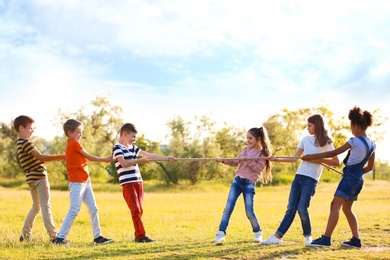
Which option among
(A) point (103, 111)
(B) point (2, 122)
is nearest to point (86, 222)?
(A) point (103, 111)

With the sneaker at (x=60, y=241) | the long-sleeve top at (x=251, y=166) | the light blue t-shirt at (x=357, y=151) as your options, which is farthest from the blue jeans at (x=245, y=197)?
the sneaker at (x=60, y=241)

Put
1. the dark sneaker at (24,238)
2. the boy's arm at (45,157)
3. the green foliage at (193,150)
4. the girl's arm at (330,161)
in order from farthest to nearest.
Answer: the green foliage at (193,150) < the dark sneaker at (24,238) < the boy's arm at (45,157) < the girl's arm at (330,161)

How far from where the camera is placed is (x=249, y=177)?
955cm

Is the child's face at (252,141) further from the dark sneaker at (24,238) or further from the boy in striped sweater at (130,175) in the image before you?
the dark sneaker at (24,238)

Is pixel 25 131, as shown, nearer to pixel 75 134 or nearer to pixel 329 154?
pixel 75 134

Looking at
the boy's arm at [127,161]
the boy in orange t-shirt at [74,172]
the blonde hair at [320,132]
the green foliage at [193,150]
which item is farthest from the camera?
the green foliage at [193,150]

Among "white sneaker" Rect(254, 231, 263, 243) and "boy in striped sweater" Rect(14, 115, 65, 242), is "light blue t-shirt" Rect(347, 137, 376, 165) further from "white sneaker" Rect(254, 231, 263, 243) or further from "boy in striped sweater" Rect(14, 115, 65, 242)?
"boy in striped sweater" Rect(14, 115, 65, 242)

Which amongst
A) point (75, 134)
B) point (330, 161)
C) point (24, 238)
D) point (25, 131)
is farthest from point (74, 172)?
point (330, 161)

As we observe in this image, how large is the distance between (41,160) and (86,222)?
281 inches

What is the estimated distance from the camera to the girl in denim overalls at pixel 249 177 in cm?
Answer: 947

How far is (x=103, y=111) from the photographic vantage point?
169 ft

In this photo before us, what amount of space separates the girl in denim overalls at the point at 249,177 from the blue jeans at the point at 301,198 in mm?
759

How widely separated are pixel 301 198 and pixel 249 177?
1154mm

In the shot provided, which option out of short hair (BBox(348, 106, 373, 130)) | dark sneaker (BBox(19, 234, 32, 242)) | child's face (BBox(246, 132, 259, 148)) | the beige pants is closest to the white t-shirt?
short hair (BBox(348, 106, 373, 130))
